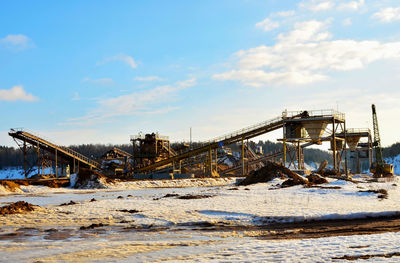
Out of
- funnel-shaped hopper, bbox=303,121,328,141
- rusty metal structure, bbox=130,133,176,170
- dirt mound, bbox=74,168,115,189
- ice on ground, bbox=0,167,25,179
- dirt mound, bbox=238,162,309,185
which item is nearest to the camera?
dirt mound, bbox=238,162,309,185

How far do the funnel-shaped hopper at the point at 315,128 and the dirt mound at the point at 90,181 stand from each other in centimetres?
2427

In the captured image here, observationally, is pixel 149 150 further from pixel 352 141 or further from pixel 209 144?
pixel 352 141

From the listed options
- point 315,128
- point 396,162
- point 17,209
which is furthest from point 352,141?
point 396,162

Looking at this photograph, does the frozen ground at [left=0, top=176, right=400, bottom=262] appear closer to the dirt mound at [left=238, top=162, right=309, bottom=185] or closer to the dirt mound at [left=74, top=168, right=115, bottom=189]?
the dirt mound at [left=238, top=162, right=309, bottom=185]

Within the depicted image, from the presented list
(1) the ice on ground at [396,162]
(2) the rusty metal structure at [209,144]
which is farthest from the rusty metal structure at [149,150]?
(1) the ice on ground at [396,162]

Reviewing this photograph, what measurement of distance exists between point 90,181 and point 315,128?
88.4ft

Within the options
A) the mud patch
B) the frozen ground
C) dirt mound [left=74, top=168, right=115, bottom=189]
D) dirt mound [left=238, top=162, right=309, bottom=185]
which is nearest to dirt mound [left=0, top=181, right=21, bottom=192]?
dirt mound [left=74, top=168, right=115, bottom=189]

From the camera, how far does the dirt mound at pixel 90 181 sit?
38500 mm

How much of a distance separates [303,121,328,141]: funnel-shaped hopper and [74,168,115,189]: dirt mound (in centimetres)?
2427

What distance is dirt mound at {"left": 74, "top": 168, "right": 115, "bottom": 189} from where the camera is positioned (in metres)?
38.5

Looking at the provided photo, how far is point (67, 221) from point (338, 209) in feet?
36.6

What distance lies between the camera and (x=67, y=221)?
14664 millimetres

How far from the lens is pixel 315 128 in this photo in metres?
46.8

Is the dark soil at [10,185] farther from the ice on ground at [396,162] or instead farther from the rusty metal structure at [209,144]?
the ice on ground at [396,162]
